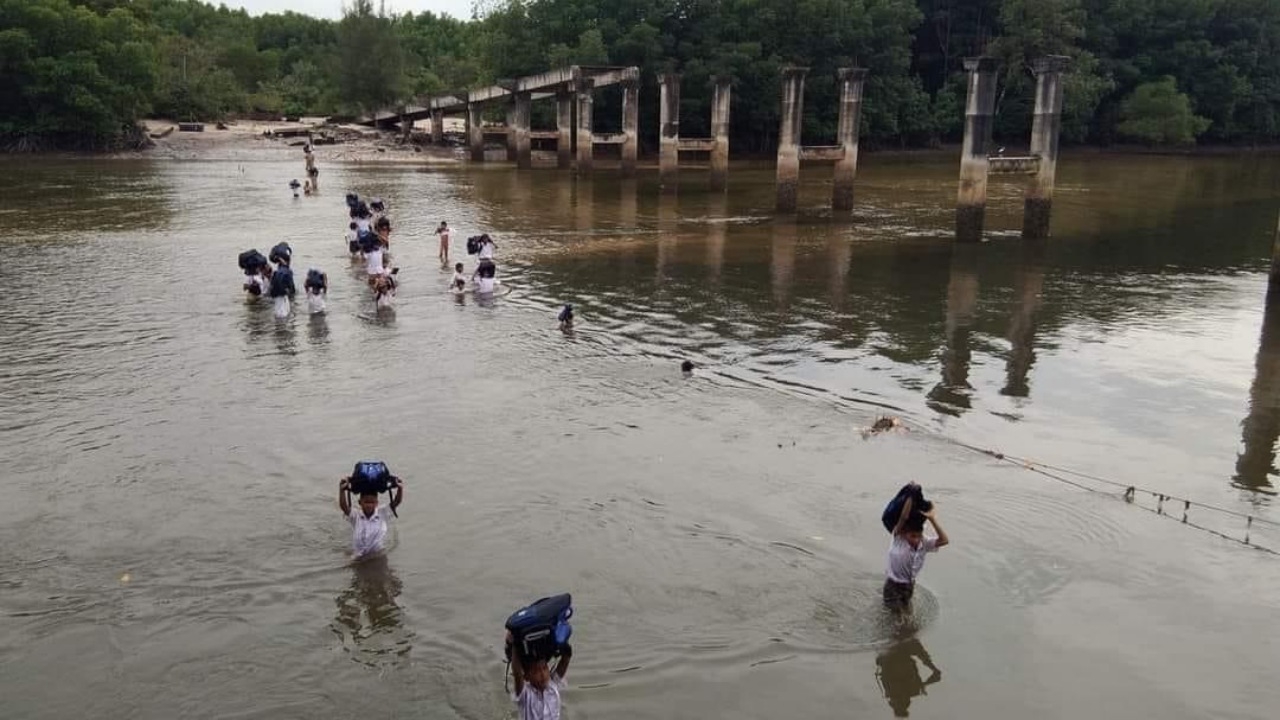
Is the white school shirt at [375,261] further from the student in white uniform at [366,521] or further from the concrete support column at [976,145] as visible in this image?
the concrete support column at [976,145]

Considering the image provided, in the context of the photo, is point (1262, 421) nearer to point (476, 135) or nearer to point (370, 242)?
point (370, 242)

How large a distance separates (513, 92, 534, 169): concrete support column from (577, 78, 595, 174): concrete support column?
17.0 ft

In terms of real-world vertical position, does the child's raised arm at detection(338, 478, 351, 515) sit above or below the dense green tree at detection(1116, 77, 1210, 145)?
below

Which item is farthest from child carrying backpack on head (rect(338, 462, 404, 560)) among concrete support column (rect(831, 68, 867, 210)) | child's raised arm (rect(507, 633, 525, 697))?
concrete support column (rect(831, 68, 867, 210))

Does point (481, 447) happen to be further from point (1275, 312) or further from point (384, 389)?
point (1275, 312)

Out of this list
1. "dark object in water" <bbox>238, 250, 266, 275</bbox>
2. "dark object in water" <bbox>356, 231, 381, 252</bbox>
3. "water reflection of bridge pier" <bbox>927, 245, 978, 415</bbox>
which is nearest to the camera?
"water reflection of bridge pier" <bbox>927, 245, 978, 415</bbox>

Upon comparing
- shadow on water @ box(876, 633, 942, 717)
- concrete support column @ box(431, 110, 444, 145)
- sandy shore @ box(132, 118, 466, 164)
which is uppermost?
concrete support column @ box(431, 110, 444, 145)

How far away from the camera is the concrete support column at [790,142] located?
31.8m

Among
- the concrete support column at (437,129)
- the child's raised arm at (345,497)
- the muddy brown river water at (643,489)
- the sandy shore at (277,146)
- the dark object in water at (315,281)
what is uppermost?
the concrete support column at (437,129)

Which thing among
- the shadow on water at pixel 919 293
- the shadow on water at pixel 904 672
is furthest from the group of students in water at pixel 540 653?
the shadow on water at pixel 919 293

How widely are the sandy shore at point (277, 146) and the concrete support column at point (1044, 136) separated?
32904mm

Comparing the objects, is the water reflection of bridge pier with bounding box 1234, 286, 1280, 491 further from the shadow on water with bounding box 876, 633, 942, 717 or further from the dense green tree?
the dense green tree

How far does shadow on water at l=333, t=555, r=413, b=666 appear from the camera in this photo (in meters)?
7.43

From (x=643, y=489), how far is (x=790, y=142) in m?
23.5
